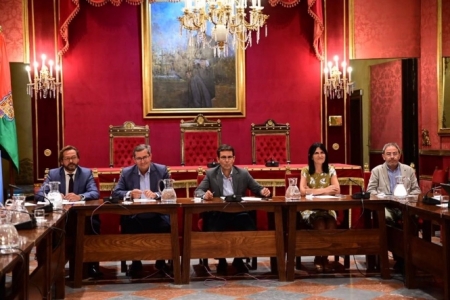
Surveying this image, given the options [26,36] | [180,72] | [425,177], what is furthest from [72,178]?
[425,177]

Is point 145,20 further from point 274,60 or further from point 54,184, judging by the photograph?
point 54,184

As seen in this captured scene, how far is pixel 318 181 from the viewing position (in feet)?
18.5

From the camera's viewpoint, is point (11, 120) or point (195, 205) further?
point (11, 120)

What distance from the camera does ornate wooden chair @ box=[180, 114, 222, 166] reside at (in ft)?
29.2

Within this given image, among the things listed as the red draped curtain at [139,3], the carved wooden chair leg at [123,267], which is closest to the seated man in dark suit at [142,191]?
the carved wooden chair leg at [123,267]

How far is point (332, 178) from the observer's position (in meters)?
5.64

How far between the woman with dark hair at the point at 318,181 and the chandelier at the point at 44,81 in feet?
15.0

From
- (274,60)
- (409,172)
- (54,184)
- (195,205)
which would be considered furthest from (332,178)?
(274,60)

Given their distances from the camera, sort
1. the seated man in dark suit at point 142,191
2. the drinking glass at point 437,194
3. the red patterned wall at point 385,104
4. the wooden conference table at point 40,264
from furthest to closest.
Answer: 1. the red patterned wall at point 385,104
2. the seated man in dark suit at point 142,191
3. the drinking glass at point 437,194
4. the wooden conference table at point 40,264

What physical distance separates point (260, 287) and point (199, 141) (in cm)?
436

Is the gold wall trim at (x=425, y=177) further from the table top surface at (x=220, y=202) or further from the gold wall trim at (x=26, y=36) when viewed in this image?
the gold wall trim at (x=26, y=36)

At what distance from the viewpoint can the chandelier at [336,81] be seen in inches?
352

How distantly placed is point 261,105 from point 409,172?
3.88 m

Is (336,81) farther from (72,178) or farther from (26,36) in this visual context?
(72,178)
